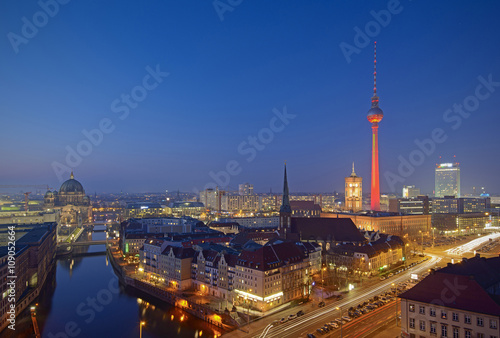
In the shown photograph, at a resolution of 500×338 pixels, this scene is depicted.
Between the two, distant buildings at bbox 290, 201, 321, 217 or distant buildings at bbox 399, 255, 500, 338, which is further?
distant buildings at bbox 290, 201, 321, 217

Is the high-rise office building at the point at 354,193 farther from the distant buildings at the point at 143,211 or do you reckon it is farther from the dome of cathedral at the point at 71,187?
the dome of cathedral at the point at 71,187

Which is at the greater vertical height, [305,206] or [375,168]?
[375,168]

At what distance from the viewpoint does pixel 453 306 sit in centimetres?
2228

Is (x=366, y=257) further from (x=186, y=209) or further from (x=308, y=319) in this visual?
A: (x=186, y=209)

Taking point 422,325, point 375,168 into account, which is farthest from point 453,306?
point 375,168

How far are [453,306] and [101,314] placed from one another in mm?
32396

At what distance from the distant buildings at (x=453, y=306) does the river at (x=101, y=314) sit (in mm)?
16499

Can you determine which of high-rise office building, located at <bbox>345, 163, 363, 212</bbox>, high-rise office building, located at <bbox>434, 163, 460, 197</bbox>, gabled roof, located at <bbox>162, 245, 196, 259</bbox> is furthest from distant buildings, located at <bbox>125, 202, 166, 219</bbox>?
high-rise office building, located at <bbox>434, 163, 460, 197</bbox>

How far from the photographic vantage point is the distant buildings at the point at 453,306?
21297 mm

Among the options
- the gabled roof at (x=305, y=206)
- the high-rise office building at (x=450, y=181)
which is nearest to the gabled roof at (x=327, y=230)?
the gabled roof at (x=305, y=206)

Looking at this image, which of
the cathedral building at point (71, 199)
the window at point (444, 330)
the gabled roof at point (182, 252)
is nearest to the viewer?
the window at point (444, 330)

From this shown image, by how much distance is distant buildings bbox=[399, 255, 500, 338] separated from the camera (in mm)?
21297

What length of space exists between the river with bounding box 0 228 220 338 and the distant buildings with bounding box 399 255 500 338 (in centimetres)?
1650

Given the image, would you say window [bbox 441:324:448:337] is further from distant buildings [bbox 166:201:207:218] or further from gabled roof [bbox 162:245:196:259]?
distant buildings [bbox 166:201:207:218]
